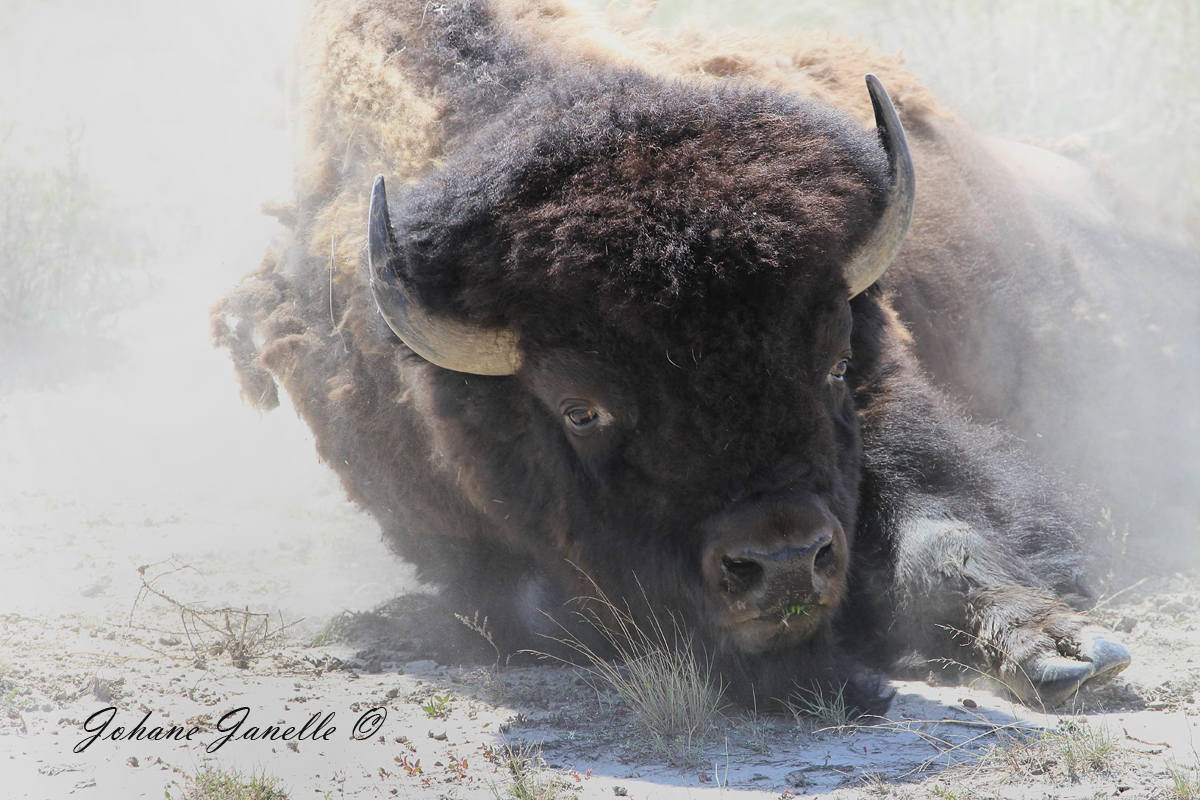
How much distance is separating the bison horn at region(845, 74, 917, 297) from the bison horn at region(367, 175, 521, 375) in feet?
4.02

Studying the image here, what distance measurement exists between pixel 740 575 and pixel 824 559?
253 millimetres

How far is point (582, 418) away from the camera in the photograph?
2916 mm

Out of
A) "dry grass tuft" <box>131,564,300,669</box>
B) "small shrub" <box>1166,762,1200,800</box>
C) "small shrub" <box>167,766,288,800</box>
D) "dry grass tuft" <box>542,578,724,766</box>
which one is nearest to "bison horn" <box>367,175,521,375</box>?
"dry grass tuft" <box>542,578,724,766</box>

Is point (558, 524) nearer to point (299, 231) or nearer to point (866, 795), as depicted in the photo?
point (866, 795)

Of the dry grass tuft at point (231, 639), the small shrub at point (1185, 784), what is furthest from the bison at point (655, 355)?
the dry grass tuft at point (231, 639)

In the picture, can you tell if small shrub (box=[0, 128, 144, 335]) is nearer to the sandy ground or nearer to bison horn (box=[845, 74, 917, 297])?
the sandy ground

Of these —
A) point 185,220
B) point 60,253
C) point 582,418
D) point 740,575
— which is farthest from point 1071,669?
point 185,220

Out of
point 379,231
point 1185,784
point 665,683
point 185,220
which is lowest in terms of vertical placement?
point 185,220

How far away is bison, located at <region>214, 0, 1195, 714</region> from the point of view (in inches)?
102

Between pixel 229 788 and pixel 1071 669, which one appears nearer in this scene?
pixel 229 788

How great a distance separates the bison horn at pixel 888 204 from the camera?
9.76 feet

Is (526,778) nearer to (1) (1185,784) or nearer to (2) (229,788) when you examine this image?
(2) (229,788)

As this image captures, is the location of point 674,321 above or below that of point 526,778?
above

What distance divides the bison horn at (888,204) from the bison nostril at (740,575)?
1119 mm
